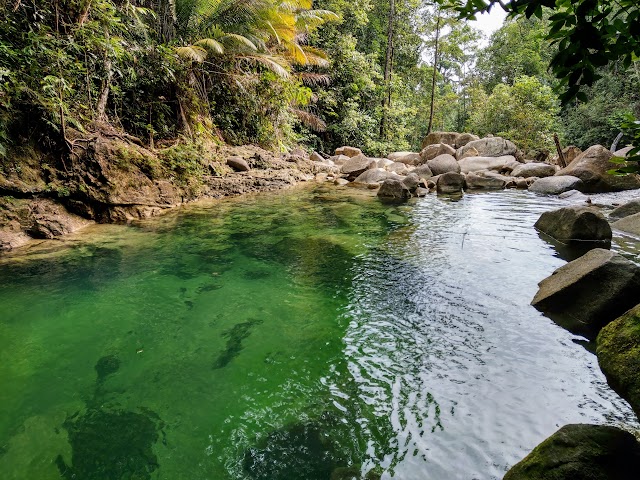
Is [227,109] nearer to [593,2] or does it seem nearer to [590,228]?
[590,228]

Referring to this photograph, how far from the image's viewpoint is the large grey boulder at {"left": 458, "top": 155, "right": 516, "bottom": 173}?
1530cm

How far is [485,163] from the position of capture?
615 inches

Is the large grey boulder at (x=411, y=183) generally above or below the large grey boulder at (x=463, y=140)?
below

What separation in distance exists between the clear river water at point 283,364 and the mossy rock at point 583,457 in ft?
1.25

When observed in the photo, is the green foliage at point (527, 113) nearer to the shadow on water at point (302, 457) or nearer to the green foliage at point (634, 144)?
the green foliage at point (634, 144)

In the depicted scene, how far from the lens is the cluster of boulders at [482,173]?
11.0 m

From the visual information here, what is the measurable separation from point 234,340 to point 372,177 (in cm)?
1108

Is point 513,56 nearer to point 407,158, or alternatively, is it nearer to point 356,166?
point 407,158

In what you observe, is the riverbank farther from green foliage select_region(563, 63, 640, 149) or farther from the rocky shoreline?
green foliage select_region(563, 63, 640, 149)

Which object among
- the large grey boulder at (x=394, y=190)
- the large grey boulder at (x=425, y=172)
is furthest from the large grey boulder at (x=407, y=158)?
the large grey boulder at (x=394, y=190)

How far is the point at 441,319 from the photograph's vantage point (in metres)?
3.69

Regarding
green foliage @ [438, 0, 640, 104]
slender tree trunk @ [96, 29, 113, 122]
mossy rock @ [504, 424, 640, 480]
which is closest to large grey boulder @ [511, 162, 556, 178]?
slender tree trunk @ [96, 29, 113, 122]

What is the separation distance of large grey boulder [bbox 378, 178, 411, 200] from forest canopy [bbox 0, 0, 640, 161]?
170 inches

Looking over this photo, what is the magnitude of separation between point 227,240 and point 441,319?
12.9ft
